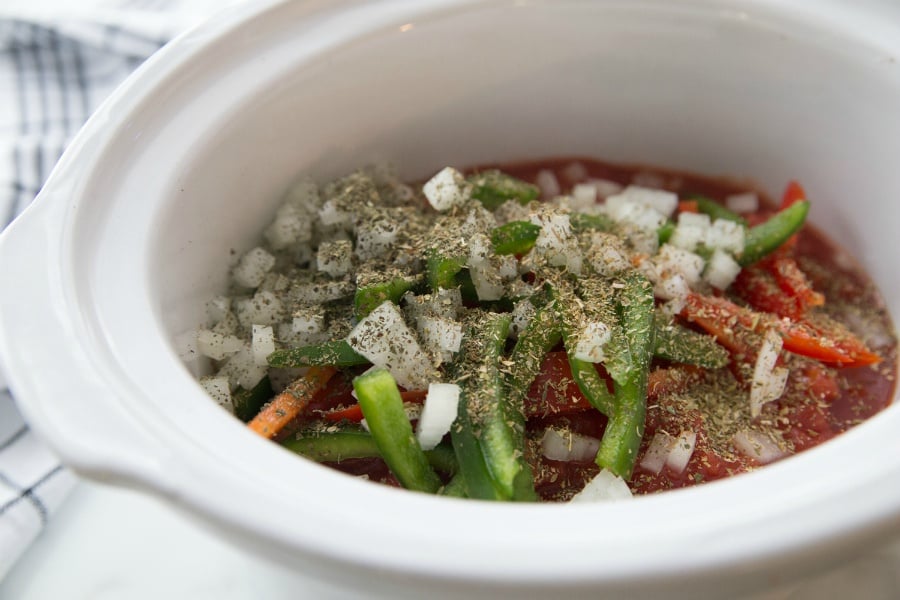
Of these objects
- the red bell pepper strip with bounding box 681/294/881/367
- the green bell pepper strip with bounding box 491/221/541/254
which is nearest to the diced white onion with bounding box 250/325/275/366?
the green bell pepper strip with bounding box 491/221/541/254

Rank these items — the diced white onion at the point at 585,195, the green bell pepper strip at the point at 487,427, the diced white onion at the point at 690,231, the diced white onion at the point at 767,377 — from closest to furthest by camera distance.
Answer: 1. the green bell pepper strip at the point at 487,427
2. the diced white onion at the point at 767,377
3. the diced white onion at the point at 690,231
4. the diced white onion at the point at 585,195

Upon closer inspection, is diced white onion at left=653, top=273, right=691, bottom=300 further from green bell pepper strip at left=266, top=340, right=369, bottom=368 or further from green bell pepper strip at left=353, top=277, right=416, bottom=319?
green bell pepper strip at left=266, top=340, right=369, bottom=368

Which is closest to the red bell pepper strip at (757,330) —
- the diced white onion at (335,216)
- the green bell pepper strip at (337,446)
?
the green bell pepper strip at (337,446)

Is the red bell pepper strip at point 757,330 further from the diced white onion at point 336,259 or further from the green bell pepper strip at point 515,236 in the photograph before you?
the diced white onion at point 336,259

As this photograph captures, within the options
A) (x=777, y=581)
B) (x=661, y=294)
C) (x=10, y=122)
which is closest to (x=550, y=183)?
(x=661, y=294)

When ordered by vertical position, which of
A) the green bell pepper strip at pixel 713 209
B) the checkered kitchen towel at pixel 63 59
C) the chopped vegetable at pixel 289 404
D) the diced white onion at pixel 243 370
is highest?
the green bell pepper strip at pixel 713 209

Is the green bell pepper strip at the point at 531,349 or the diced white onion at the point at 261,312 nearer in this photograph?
the green bell pepper strip at the point at 531,349

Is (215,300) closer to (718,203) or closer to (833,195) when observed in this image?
(718,203)

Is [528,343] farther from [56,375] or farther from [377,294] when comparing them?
[56,375]
